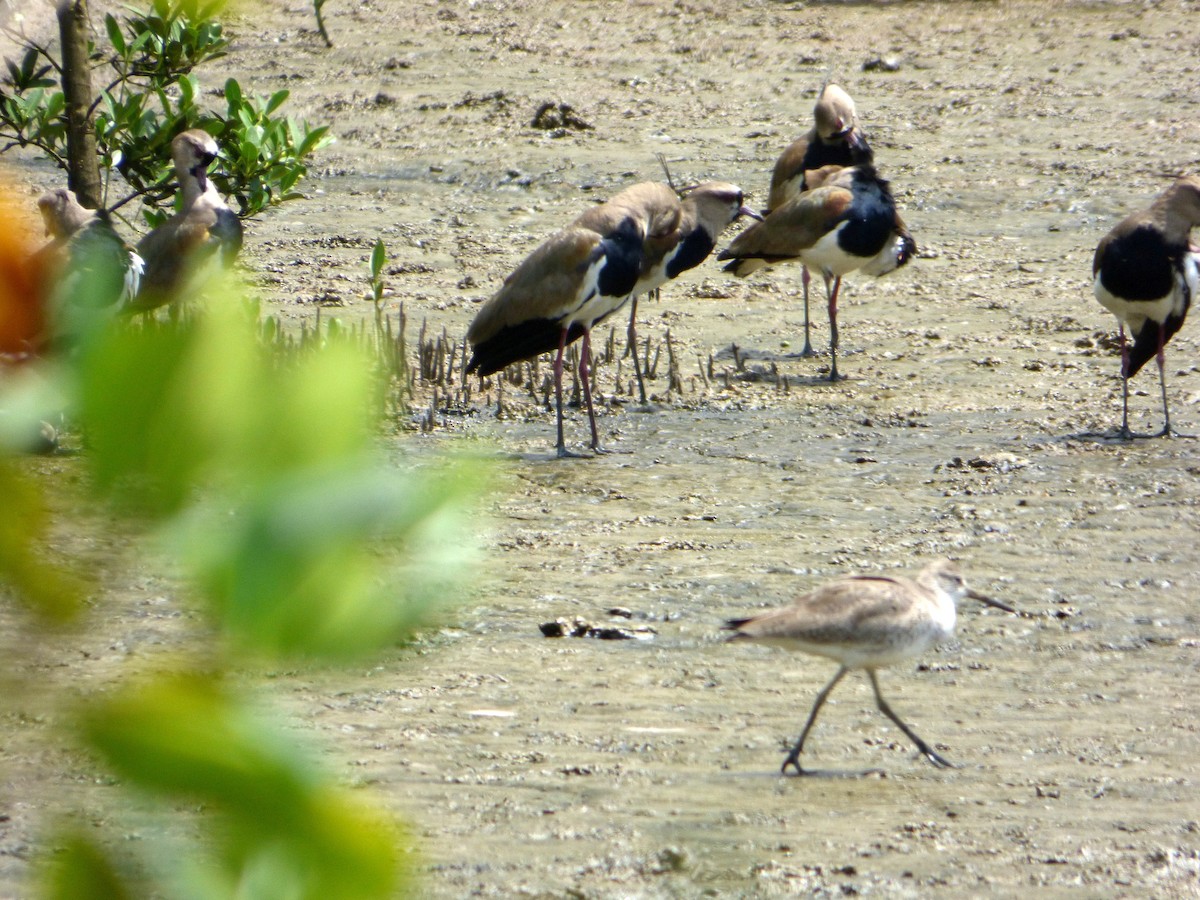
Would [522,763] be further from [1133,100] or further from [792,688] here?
[1133,100]

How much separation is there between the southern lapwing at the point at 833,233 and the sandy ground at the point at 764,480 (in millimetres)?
526

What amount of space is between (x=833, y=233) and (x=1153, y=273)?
223cm

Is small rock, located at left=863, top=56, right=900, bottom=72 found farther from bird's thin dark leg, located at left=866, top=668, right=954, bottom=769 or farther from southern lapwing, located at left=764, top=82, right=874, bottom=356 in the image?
bird's thin dark leg, located at left=866, top=668, right=954, bottom=769

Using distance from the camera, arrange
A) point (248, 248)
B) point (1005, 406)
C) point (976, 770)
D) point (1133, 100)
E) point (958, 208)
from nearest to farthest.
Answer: point (976, 770) → point (1005, 406) → point (248, 248) → point (958, 208) → point (1133, 100)

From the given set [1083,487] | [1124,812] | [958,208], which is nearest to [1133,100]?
[958,208]

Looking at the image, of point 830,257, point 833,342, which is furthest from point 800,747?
point 830,257

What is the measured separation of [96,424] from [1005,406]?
8768 millimetres

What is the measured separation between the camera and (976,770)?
4406 mm

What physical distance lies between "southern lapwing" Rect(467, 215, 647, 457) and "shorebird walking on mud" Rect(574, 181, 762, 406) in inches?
9.5

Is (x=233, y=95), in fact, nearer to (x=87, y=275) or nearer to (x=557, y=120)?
(x=557, y=120)

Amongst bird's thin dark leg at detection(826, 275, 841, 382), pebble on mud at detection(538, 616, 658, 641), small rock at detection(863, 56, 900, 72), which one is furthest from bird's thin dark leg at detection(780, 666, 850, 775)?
small rock at detection(863, 56, 900, 72)

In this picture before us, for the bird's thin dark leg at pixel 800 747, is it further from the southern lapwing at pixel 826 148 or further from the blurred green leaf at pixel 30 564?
the southern lapwing at pixel 826 148

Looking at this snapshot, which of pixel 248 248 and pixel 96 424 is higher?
pixel 96 424

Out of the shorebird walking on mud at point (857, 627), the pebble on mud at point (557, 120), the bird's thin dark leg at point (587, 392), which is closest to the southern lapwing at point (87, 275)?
the shorebird walking on mud at point (857, 627)
